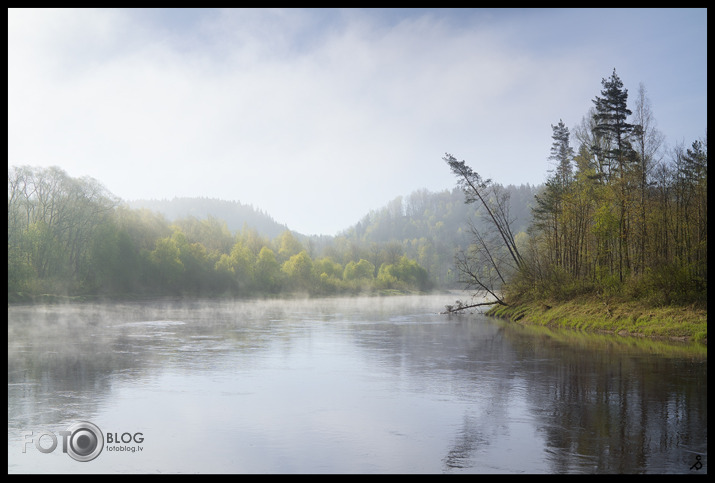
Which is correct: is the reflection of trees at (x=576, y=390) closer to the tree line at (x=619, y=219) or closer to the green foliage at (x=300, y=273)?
the tree line at (x=619, y=219)

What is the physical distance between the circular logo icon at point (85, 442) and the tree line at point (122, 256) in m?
56.2

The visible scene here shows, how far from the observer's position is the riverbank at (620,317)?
81.8ft

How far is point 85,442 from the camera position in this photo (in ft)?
31.5

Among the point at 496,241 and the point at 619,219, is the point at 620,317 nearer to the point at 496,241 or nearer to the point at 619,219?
the point at 619,219

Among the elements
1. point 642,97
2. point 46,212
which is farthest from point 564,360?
point 46,212

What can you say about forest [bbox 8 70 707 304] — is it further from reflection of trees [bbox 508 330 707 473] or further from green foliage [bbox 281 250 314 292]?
reflection of trees [bbox 508 330 707 473]

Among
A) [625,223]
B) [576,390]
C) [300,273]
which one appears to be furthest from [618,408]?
[300,273]

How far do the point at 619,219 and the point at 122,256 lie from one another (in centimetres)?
6966

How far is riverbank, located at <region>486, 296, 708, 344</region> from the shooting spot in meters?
24.9

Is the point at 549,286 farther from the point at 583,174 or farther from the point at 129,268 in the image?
the point at 129,268

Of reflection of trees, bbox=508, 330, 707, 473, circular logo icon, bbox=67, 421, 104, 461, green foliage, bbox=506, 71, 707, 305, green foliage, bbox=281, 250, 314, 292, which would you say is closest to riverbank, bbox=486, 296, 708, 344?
green foliage, bbox=506, 71, 707, 305
